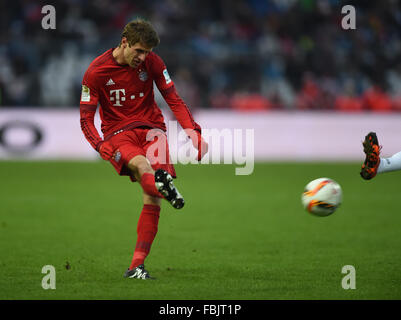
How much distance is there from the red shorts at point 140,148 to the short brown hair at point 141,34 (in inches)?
30.0

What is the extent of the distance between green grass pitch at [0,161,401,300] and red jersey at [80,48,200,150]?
1.22 metres

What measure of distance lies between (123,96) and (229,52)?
1233 cm

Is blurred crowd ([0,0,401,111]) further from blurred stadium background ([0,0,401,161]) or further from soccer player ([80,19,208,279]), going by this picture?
soccer player ([80,19,208,279])

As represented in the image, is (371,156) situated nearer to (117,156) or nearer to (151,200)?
(151,200)

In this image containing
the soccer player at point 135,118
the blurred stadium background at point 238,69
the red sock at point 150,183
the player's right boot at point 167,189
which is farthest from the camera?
the blurred stadium background at point 238,69

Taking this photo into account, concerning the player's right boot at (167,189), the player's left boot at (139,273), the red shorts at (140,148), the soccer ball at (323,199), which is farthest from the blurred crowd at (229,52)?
the player's right boot at (167,189)

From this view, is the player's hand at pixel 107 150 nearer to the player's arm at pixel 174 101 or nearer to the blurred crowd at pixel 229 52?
the player's arm at pixel 174 101

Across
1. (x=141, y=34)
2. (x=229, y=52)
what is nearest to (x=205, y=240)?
(x=141, y=34)

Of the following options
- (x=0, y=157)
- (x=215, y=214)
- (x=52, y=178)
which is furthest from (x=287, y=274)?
(x=0, y=157)

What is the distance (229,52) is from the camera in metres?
18.0

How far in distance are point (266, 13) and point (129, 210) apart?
36.4 feet

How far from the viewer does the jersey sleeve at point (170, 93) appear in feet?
19.6

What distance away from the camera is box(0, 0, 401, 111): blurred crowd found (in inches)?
677

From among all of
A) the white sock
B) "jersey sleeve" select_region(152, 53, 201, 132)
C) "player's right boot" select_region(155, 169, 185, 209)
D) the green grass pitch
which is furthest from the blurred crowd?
"player's right boot" select_region(155, 169, 185, 209)
